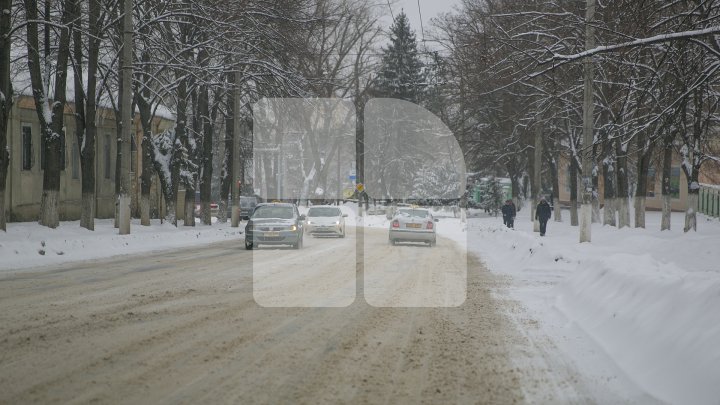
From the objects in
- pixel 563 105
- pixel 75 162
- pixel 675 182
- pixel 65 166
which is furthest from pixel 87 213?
pixel 675 182

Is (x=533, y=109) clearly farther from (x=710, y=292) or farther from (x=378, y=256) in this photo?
(x=710, y=292)

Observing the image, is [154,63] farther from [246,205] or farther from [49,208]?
[246,205]

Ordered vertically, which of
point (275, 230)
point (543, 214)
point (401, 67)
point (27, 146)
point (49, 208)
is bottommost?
point (275, 230)

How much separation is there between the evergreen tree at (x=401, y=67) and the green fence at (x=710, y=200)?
103 feet

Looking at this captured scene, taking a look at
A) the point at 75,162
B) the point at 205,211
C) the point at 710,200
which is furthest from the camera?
the point at 710,200

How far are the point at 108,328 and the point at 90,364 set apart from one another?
6.89 feet

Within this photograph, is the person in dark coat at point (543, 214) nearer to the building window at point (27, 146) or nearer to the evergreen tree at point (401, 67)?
the building window at point (27, 146)

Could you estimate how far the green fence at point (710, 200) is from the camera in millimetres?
48281

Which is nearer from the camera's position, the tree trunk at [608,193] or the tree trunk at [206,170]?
the tree trunk at [608,193]

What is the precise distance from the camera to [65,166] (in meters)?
37.7

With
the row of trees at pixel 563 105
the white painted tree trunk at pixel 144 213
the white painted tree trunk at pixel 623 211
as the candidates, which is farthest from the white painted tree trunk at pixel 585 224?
the white painted tree trunk at pixel 144 213

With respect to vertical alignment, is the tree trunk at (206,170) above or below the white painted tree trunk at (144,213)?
above

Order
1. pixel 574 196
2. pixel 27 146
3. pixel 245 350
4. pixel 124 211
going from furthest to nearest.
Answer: pixel 574 196, pixel 27 146, pixel 124 211, pixel 245 350
